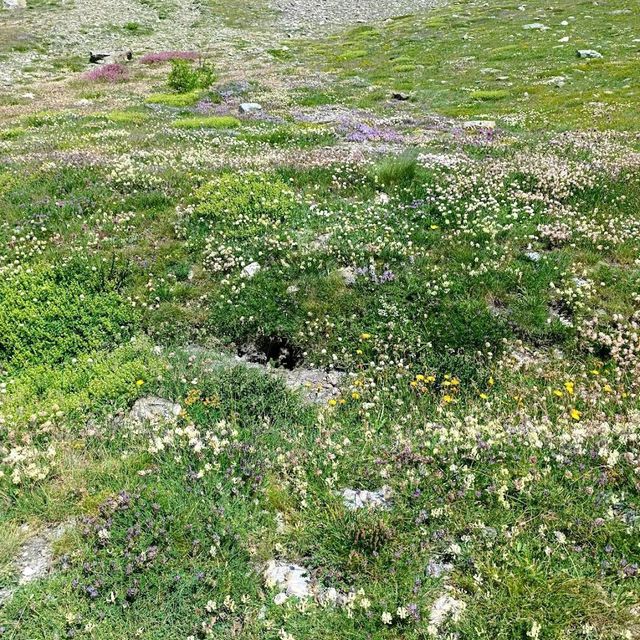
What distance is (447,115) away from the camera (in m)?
30.4

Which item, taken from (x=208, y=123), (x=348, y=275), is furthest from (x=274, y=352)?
(x=208, y=123)

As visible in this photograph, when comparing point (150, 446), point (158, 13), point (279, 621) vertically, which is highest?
point (158, 13)

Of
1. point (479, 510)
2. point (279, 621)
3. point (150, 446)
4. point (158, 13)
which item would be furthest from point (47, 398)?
point (158, 13)

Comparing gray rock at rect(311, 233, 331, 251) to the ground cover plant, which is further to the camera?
gray rock at rect(311, 233, 331, 251)

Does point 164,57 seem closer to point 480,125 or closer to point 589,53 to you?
point 589,53

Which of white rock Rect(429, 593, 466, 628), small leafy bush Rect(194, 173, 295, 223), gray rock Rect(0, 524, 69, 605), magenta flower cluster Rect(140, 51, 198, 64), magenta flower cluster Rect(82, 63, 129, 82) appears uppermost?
magenta flower cluster Rect(140, 51, 198, 64)

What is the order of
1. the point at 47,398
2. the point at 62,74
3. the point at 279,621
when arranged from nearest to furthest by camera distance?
the point at 279,621 < the point at 47,398 < the point at 62,74

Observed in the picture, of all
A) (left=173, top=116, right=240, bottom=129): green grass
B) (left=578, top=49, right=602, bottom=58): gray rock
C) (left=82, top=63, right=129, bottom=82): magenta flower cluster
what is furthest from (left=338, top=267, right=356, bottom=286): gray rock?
(left=82, top=63, right=129, bottom=82): magenta flower cluster

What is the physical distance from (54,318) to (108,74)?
168 feet

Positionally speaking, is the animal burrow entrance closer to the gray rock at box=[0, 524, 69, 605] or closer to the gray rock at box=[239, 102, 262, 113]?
the gray rock at box=[0, 524, 69, 605]

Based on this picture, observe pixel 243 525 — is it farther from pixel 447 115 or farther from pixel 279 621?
pixel 447 115

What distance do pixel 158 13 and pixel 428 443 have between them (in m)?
102

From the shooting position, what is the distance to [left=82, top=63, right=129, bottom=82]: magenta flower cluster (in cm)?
4959

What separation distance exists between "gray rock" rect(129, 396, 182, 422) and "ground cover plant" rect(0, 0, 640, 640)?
0.06 m
